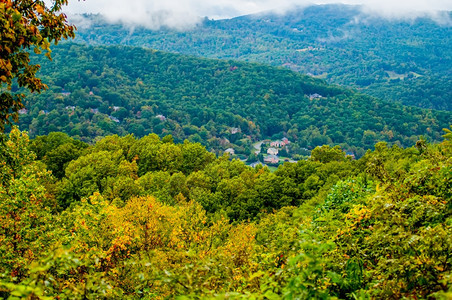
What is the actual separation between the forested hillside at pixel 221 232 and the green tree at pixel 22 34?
1890 mm

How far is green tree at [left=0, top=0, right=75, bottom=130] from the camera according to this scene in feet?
26.5

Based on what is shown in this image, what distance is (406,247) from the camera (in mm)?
6500

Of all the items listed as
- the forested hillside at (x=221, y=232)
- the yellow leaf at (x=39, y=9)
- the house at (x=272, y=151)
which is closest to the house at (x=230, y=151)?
the house at (x=272, y=151)

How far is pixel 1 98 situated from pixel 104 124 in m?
159

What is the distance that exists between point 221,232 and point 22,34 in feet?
82.3

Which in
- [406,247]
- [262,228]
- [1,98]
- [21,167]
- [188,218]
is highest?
[1,98]

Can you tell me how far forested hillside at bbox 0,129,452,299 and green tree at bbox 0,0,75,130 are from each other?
189 centimetres

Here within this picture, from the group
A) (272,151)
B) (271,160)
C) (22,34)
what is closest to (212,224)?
(22,34)

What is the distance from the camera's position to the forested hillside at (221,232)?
641cm

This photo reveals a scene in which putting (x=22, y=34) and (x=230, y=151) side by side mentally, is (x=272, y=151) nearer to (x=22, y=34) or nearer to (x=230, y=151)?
(x=230, y=151)

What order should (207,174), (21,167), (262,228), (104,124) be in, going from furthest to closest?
(104,124), (207,174), (262,228), (21,167)

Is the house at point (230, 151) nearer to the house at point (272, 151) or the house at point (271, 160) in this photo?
the house at point (271, 160)

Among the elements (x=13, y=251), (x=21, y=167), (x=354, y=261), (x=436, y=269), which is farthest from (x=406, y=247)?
(x=21, y=167)

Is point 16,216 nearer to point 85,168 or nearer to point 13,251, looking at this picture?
point 13,251
